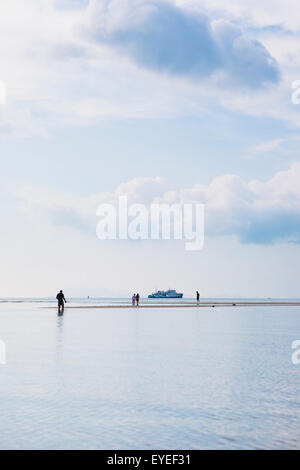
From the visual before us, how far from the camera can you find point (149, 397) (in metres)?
15.5

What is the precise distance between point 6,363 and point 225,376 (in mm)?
8716

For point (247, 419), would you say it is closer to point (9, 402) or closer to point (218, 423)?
point (218, 423)

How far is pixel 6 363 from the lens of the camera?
21.9m

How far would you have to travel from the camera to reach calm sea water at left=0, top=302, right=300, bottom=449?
11.6 metres

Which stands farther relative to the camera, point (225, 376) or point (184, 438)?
point (225, 376)

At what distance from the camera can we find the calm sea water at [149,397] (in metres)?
11.6

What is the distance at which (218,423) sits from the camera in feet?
41.6

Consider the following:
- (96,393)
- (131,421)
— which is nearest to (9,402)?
(96,393)

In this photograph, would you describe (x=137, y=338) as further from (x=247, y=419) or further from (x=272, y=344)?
(x=247, y=419)

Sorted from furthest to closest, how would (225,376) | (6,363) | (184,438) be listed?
1. (6,363)
2. (225,376)
3. (184,438)

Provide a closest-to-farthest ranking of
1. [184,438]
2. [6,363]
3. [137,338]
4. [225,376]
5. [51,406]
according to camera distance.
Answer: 1. [184,438]
2. [51,406]
3. [225,376]
4. [6,363]
5. [137,338]
